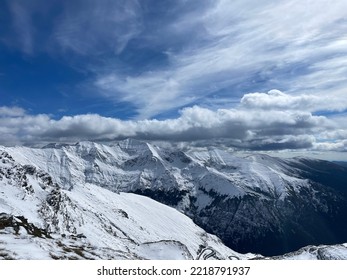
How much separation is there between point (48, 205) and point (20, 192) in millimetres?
18262

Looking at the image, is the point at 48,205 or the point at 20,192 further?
the point at 48,205

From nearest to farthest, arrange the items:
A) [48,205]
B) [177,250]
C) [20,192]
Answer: [177,250], [20,192], [48,205]

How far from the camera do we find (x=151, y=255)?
378ft

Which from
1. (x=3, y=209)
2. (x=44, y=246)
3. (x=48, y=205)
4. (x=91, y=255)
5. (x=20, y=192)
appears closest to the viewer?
(x=44, y=246)
